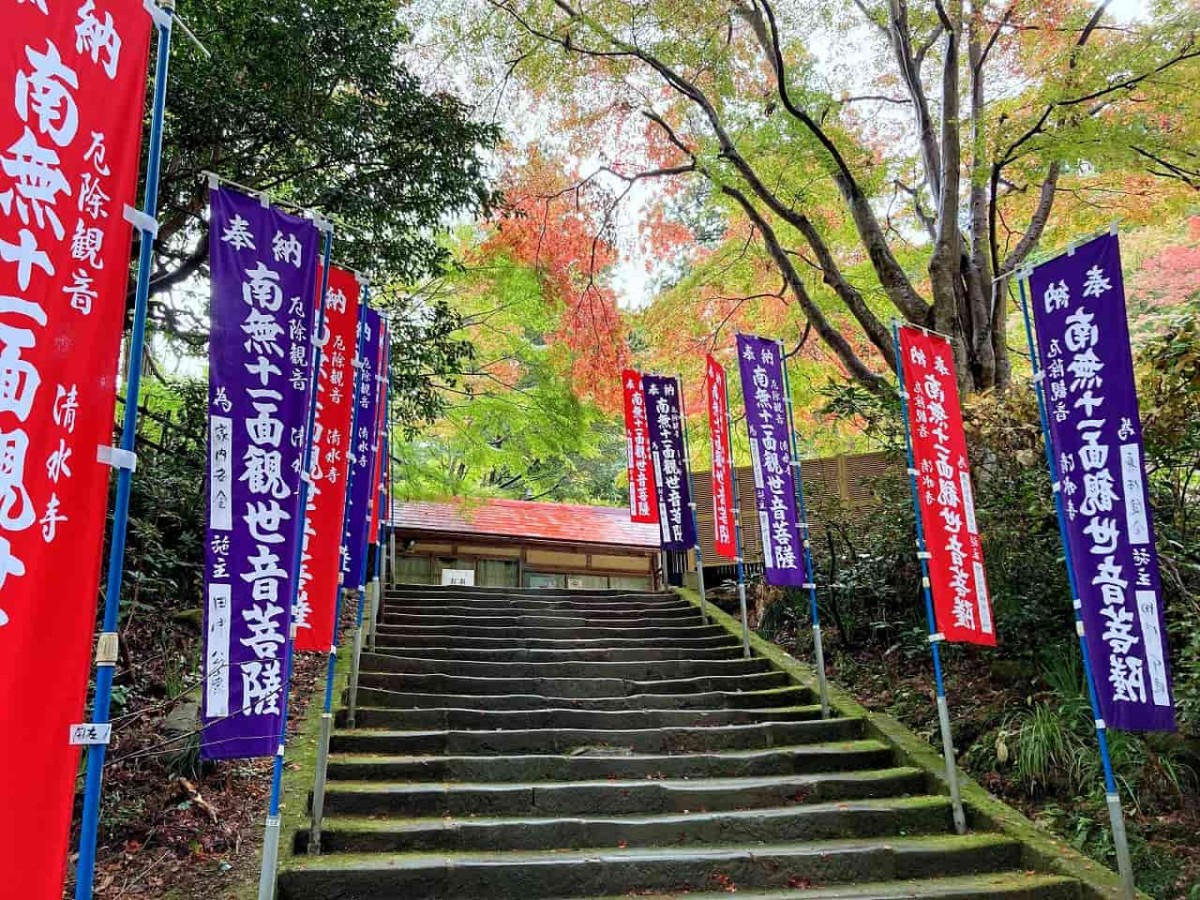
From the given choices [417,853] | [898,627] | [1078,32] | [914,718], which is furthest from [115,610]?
[1078,32]

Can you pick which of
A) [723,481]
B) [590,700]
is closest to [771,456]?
[723,481]

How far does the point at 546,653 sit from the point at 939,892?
16.4ft

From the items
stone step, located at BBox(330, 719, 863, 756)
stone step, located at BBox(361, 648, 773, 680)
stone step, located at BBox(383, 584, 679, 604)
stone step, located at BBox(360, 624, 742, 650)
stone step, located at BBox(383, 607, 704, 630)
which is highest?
stone step, located at BBox(383, 584, 679, 604)

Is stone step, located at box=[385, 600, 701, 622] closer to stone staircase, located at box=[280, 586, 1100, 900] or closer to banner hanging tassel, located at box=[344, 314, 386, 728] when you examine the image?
stone staircase, located at box=[280, 586, 1100, 900]

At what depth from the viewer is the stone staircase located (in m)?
4.98

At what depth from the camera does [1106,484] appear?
473cm

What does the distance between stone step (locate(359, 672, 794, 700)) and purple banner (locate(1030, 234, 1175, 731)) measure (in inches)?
163

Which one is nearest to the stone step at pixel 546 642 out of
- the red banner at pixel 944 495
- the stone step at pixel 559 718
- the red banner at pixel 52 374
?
the stone step at pixel 559 718

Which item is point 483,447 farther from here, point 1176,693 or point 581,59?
point 1176,693

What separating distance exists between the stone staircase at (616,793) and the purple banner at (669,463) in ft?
7.14

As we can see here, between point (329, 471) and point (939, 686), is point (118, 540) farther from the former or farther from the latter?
point (939, 686)

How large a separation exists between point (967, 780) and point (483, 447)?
27.5 ft

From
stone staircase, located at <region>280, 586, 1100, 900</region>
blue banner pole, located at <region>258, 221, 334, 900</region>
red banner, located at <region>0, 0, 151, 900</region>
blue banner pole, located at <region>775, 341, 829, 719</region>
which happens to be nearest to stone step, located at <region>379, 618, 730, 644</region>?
stone staircase, located at <region>280, 586, 1100, 900</region>

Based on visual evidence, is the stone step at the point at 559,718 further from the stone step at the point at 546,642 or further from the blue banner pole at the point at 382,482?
the stone step at the point at 546,642
